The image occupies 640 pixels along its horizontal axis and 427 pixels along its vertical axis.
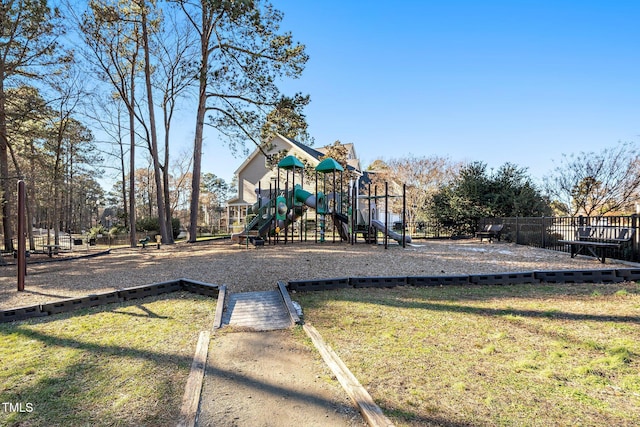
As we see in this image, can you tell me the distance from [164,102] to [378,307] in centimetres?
2028

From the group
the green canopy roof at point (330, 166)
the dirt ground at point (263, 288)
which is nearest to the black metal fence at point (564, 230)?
the dirt ground at point (263, 288)

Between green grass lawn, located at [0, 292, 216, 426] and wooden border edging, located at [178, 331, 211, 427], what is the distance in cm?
7

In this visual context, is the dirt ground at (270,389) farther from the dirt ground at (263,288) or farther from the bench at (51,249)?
the bench at (51,249)

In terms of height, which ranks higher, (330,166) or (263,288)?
(330,166)

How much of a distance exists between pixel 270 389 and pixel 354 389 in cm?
74

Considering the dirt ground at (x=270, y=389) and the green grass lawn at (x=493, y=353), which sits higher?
the green grass lawn at (x=493, y=353)

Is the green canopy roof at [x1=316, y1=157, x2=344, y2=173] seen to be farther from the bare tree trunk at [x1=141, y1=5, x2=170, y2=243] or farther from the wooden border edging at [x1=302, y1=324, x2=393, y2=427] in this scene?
the wooden border edging at [x1=302, y1=324, x2=393, y2=427]

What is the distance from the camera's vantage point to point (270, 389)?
9.55 feet

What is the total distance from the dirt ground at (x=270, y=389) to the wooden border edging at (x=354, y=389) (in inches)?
2.4

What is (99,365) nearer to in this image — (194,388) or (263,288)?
(194,388)

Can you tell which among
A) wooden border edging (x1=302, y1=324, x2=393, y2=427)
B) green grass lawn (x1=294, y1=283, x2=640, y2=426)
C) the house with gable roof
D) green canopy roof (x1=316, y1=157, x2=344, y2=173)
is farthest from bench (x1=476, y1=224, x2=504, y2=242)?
wooden border edging (x1=302, y1=324, x2=393, y2=427)

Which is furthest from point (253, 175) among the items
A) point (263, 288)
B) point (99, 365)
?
point (99, 365)

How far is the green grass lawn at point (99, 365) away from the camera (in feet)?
8.51

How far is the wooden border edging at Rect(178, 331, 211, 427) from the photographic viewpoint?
244 cm
